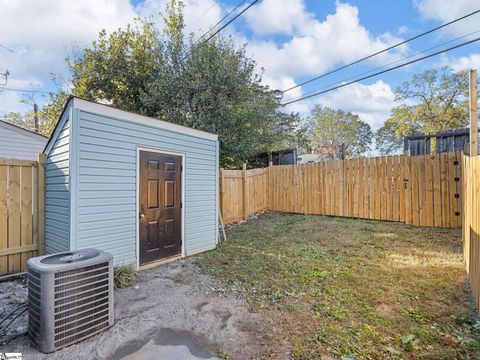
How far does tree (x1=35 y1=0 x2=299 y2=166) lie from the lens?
28.1ft

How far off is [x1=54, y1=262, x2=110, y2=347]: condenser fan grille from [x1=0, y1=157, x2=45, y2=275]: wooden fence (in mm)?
2287

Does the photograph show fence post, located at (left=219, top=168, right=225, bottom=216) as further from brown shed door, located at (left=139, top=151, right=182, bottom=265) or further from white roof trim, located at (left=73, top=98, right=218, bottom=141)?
brown shed door, located at (left=139, top=151, right=182, bottom=265)

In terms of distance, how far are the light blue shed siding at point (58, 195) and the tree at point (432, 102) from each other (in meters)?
19.4

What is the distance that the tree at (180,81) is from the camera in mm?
8562

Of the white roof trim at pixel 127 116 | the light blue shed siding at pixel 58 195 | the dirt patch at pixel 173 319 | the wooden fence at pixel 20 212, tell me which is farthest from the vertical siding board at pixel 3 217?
the white roof trim at pixel 127 116

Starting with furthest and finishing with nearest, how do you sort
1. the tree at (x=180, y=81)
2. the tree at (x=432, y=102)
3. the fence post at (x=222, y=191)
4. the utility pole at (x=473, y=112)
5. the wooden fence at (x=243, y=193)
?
1. the tree at (x=432, y=102)
2. the tree at (x=180, y=81)
3. the wooden fence at (x=243, y=193)
4. the fence post at (x=222, y=191)
5. the utility pole at (x=473, y=112)

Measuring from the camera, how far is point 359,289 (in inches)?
123

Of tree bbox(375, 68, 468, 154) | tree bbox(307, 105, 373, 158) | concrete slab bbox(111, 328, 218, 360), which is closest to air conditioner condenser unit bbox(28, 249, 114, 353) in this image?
concrete slab bbox(111, 328, 218, 360)

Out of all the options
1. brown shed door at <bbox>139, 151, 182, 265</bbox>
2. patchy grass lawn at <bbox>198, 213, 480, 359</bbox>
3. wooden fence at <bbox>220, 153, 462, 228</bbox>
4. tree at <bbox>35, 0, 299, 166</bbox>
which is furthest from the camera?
tree at <bbox>35, 0, 299, 166</bbox>

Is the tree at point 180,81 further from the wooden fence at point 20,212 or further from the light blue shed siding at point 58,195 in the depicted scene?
the wooden fence at point 20,212

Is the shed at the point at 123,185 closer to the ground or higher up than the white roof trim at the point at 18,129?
closer to the ground

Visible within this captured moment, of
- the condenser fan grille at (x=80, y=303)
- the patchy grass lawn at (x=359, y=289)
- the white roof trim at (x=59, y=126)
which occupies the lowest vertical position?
the patchy grass lawn at (x=359, y=289)

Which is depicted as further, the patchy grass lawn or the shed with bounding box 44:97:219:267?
the shed with bounding box 44:97:219:267

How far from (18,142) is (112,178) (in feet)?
21.4
